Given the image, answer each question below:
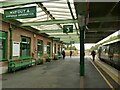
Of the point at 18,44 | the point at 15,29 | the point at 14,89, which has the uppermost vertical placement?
the point at 15,29

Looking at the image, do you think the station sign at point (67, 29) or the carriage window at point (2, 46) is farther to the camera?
the station sign at point (67, 29)

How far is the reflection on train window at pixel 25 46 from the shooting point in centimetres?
A: 1780

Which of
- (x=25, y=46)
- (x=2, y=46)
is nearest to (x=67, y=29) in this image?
(x=25, y=46)

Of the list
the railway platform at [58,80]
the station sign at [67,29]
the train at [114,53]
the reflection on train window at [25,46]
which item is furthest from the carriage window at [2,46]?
the train at [114,53]

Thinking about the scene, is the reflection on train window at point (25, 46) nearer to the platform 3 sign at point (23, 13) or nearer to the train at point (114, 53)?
the platform 3 sign at point (23, 13)

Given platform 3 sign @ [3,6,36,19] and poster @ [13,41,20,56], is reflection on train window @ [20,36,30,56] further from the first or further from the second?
platform 3 sign @ [3,6,36,19]

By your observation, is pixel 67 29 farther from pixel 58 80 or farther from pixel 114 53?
pixel 58 80

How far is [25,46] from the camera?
1884cm

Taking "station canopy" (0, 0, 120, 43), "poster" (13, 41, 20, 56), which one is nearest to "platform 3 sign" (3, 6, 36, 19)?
"station canopy" (0, 0, 120, 43)

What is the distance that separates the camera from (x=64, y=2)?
35.1 ft

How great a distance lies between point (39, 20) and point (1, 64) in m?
4.87

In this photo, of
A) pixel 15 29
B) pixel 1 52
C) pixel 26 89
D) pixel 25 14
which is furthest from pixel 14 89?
pixel 15 29

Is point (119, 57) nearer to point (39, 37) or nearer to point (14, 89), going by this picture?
point (14, 89)

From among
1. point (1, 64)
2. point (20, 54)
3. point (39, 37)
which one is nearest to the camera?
point (1, 64)
